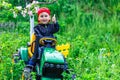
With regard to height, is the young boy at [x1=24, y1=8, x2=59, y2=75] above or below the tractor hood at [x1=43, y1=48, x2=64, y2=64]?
above

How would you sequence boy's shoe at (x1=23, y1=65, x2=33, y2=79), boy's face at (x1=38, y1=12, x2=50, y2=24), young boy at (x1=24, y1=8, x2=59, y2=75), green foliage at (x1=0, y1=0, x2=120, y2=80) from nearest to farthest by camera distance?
1. boy's shoe at (x1=23, y1=65, x2=33, y2=79)
2. young boy at (x1=24, y1=8, x2=59, y2=75)
3. boy's face at (x1=38, y1=12, x2=50, y2=24)
4. green foliage at (x1=0, y1=0, x2=120, y2=80)

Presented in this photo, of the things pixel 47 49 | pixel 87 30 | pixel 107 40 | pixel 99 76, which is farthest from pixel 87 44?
pixel 99 76

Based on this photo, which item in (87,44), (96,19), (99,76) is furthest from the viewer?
(96,19)

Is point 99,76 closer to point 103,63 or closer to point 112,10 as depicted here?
point 103,63

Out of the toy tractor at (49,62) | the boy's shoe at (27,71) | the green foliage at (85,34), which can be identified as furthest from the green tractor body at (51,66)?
the green foliage at (85,34)

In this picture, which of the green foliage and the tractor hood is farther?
the green foliage

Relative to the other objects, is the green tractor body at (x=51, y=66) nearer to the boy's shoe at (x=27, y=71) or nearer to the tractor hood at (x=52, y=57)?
the tractor hood at (x=52, y=57)

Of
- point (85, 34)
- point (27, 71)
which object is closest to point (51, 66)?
point (27, 71)

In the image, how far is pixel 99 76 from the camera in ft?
19.6

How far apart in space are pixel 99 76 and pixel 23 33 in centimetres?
565

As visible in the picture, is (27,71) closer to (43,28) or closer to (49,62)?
(49,62)

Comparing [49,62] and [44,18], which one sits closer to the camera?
[49,62]

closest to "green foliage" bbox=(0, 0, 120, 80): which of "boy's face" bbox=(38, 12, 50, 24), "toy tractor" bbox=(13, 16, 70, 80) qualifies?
"toy tractor" bbox=(13, 16, 70, 80)

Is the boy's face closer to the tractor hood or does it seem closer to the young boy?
the young boy
